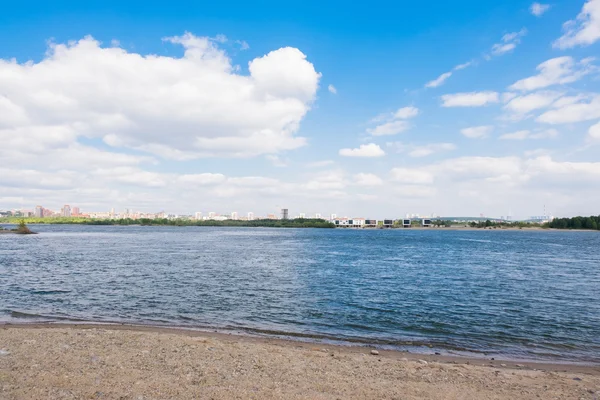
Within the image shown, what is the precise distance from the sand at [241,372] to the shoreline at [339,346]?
13 cm

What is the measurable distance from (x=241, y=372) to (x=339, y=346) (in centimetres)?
597

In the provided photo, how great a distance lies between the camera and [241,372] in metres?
11.1

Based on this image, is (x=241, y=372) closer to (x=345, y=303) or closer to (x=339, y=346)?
(x=339, y=346)

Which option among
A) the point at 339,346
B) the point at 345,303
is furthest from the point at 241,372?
the point at 345,303

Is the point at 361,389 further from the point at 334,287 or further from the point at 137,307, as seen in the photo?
the point at 334,287

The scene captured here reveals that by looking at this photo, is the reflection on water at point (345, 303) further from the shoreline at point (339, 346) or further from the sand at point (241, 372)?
the sand at point (241, 372)

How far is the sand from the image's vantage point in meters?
9.59

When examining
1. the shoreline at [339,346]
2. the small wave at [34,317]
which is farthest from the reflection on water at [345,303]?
the shoreline at [339,346]

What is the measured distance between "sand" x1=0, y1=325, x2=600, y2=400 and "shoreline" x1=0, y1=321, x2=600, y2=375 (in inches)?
5.2

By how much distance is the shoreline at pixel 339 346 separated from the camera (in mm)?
14062

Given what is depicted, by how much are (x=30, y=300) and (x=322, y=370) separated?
21.6 metres

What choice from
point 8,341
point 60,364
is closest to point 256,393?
point 60,364

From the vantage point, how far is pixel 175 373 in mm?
10773

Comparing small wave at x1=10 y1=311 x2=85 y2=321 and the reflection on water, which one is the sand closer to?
the reflection on water
